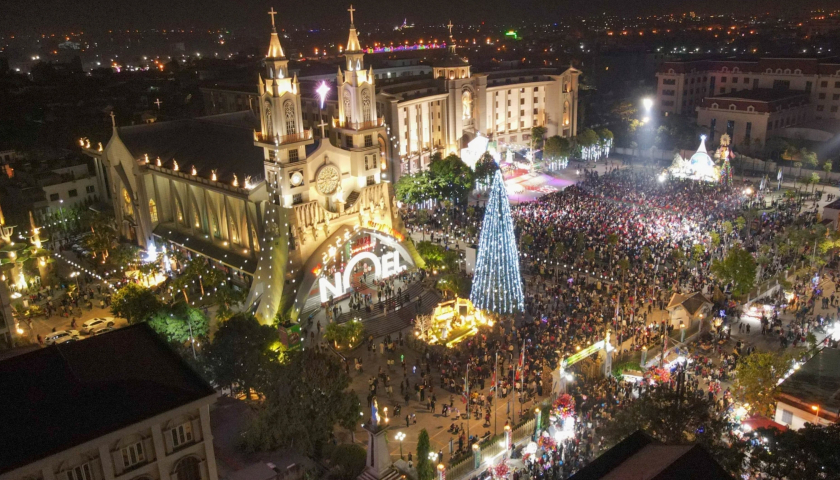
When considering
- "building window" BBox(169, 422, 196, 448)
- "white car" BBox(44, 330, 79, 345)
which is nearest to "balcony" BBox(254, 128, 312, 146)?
"white car" BBox(44, 330, 79, 345)

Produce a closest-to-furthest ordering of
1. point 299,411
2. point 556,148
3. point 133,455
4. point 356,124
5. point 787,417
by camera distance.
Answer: point 133,455 → point 299,411 → point 787,417 → point 356,124 → point 556,148

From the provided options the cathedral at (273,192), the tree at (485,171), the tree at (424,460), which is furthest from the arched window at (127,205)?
the tree at (424,460)

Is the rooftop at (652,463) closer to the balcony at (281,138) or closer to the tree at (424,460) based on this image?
the tree at (424,460)

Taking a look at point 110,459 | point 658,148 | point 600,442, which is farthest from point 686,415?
point 658,148

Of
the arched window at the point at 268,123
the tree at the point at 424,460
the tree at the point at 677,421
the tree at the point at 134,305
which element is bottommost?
the tree at the point at 424,460

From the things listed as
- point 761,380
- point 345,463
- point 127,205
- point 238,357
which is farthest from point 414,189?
point 345,463

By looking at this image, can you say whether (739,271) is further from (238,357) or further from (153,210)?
(153,210)

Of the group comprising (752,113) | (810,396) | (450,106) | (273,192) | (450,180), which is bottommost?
(810,396)
